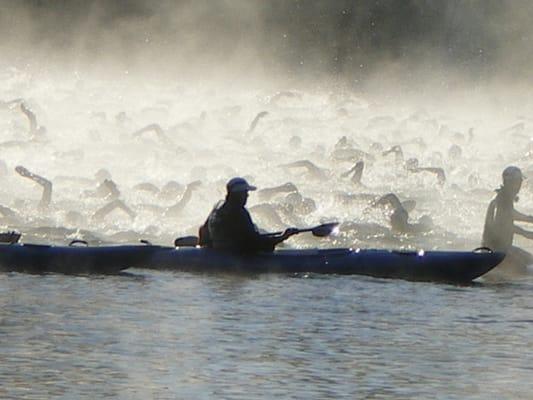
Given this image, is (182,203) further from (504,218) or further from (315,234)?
(504,218)

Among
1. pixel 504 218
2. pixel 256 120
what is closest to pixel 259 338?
pixel 504 218

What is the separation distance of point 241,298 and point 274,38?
35026 millimetres

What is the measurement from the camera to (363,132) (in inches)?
2078

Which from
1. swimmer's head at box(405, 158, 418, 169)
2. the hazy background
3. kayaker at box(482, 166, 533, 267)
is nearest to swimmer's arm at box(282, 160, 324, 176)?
swimmer's head at box(405, 158, 418, 169)

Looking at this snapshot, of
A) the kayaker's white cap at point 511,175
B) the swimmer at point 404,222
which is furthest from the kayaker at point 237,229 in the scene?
the swimmer at point 404,222

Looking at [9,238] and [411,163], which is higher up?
[411,163]

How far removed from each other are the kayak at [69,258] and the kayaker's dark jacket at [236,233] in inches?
39.5

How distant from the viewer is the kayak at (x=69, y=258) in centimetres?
2523

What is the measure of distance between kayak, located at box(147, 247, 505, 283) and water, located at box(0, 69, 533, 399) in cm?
34

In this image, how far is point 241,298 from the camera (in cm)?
2298

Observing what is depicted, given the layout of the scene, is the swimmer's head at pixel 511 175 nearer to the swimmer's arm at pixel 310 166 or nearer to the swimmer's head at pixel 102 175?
the swimmer's head at pixel 102 175

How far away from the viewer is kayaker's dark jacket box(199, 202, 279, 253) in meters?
26.1

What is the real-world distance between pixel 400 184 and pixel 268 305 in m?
21.9

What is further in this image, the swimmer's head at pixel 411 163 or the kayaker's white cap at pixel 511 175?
the swimmer's head at pixel 411 163
